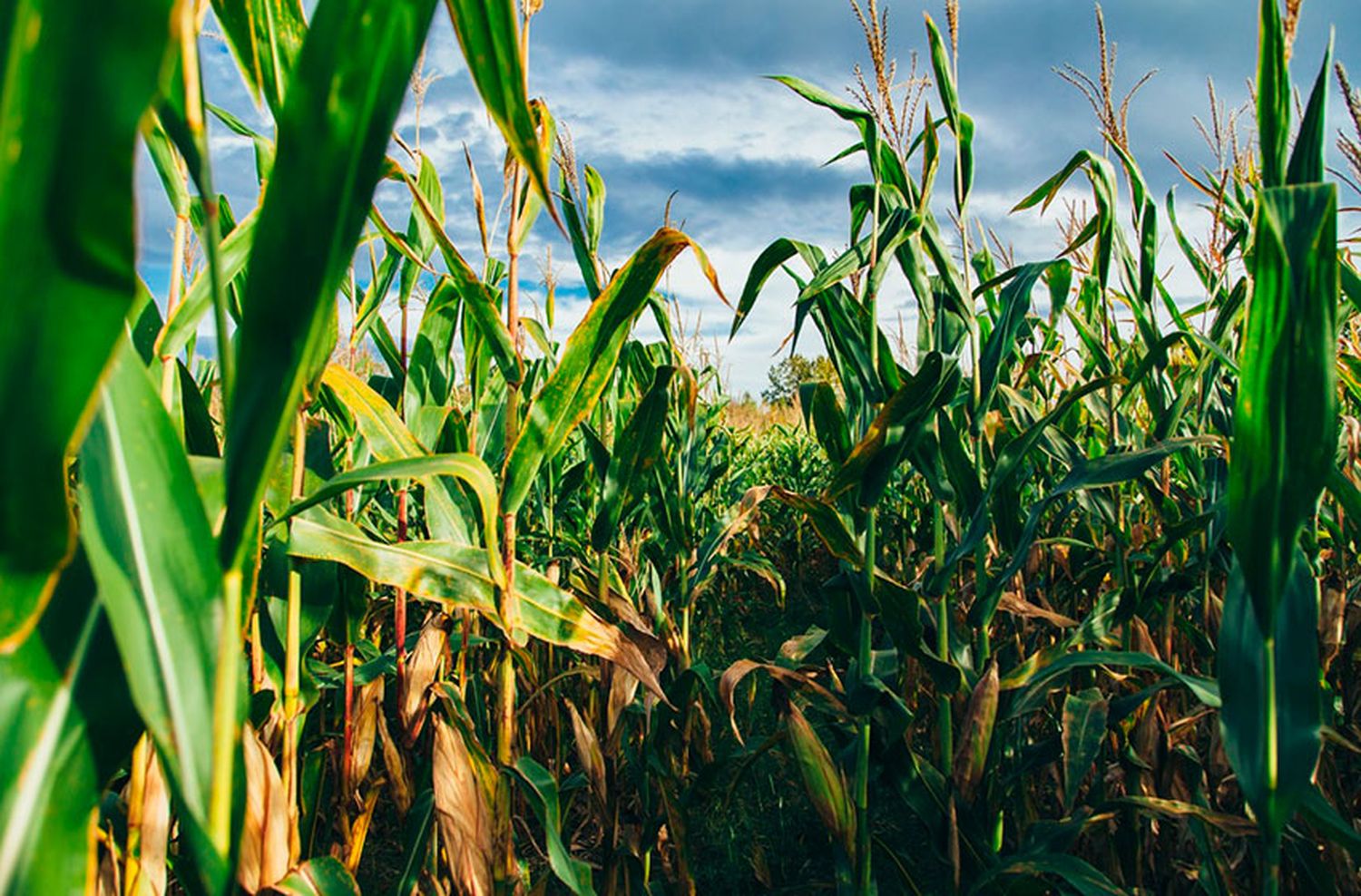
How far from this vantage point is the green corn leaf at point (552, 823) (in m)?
1.20

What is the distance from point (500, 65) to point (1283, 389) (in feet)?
2.13

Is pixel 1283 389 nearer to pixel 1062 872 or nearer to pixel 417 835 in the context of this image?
pixel 1062 872

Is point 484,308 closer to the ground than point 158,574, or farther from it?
farther from it

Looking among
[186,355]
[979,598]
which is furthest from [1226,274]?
[186,355]

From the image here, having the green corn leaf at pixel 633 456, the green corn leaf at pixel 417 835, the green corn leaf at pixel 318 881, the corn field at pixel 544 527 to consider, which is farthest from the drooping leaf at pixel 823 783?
the green corn leaf at pixel 318 881

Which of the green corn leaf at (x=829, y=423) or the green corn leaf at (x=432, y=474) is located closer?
the green corn leaf at (x=432, y=474)

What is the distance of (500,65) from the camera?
19.6 inches

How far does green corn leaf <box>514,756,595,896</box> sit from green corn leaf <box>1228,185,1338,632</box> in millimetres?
996

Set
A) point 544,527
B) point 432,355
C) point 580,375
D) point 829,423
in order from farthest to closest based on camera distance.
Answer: point 544,527 < point 829,423 < point 432,355 < point 580,375

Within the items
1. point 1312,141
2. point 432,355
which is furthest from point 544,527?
point 1312,141

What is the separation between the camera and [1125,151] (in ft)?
5.01

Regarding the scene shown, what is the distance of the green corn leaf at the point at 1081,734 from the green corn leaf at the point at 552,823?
0.80m

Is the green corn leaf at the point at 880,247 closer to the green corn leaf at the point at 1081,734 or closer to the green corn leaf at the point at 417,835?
the green corn leaf at the point at 1081,734

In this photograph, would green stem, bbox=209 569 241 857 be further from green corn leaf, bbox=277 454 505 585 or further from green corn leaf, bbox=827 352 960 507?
green corn leaf, bbox=827 352 960 507
